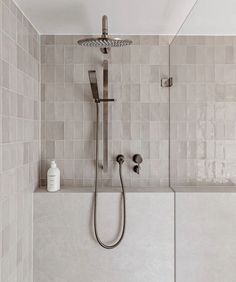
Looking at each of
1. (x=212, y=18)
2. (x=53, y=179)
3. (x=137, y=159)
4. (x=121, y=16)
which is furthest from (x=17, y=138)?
(x=212, y=18)

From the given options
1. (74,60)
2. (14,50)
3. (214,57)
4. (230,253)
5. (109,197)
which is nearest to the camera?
(230,253)

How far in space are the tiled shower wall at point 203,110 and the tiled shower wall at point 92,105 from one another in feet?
0.58

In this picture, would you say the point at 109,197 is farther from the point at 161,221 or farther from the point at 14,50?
the point at 14,50

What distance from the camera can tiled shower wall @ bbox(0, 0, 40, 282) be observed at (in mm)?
1477

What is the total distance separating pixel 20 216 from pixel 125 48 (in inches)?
52.2

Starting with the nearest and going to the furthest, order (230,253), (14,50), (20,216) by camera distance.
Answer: (230,253) < (14,50) < (20,216)

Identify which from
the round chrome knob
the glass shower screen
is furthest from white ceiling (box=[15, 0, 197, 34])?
the round chrome knob

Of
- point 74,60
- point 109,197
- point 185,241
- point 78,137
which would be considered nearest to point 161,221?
point 185,241

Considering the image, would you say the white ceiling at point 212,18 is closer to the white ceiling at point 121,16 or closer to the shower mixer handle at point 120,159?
the white ceiling at point 121,16

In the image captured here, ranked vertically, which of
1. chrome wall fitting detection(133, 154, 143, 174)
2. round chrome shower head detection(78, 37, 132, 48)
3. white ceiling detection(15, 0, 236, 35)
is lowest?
chrome wall fitting detection(133, 154, 143, 174)

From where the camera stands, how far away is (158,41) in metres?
2.18

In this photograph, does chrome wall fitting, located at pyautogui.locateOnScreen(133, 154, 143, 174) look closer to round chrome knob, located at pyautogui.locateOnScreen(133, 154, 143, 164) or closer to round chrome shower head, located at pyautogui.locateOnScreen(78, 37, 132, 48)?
round chrome knob, located at pyautogui.locateOnScreen(133, 154, 143, 164)

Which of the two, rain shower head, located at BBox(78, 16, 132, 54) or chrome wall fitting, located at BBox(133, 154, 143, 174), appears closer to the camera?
rain shower head, located at BBox(78, 16, 132, 54)

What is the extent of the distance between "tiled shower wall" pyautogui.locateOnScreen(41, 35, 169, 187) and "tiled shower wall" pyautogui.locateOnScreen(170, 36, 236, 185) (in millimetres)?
176
